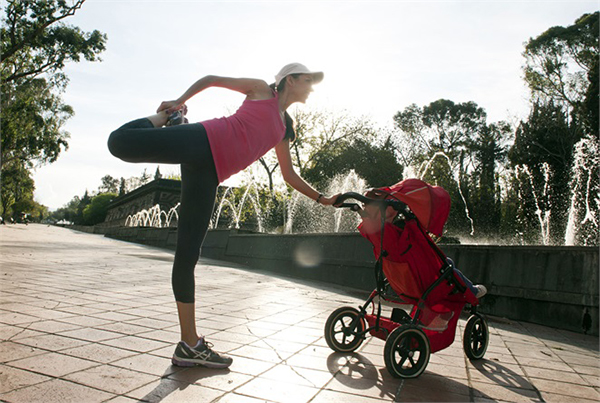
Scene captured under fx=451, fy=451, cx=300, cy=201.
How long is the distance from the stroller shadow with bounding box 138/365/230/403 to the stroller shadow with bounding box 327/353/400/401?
76 centimetres

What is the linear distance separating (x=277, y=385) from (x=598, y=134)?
31.2 meters

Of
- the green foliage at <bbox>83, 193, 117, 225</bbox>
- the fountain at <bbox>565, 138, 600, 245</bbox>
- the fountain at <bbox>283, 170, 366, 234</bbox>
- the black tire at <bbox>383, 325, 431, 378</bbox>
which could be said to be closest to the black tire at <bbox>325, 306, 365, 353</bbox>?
the black tire at <bbox>383, 325, 431, 378</bbox>

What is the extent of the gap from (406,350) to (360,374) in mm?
362

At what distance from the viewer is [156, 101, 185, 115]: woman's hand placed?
2.80 meters

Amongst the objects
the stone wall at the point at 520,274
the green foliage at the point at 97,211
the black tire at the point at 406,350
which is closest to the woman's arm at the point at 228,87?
the black tire at the point at 406,350

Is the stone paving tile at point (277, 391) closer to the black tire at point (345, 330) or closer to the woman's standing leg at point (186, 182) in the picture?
the woman's standing leg at point (186, 182)

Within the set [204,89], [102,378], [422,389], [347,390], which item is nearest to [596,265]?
[422,389]

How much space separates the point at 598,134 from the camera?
27375 mm

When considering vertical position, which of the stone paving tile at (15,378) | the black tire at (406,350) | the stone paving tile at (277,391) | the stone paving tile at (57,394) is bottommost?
the stone paving tile at (15,378)

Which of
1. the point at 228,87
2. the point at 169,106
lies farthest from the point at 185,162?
the point at 228,87

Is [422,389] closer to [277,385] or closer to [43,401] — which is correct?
[277,385]

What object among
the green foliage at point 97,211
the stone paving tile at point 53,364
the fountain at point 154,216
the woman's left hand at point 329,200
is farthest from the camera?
the green foliage at point 97,211

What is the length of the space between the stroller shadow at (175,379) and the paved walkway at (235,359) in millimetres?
10

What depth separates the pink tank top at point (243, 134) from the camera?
109 inches
